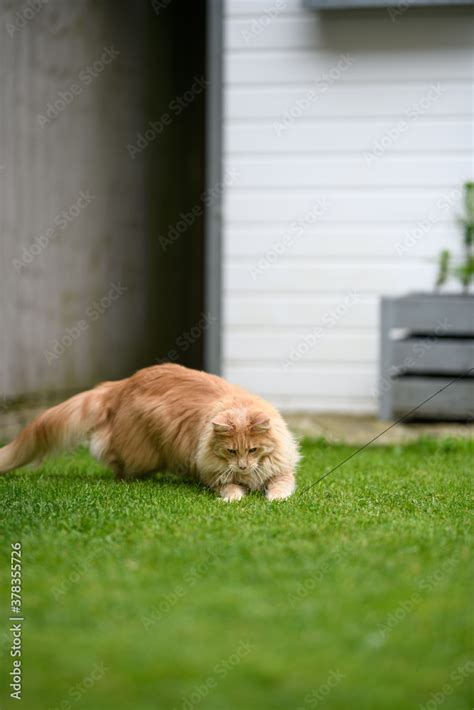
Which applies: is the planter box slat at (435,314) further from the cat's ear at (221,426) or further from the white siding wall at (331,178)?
the cat's ear at (221,426)

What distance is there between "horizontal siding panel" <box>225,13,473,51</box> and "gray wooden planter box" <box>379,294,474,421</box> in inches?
80.0

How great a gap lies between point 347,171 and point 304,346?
1.37 metres

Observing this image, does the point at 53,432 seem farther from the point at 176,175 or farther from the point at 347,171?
the point at 176,175

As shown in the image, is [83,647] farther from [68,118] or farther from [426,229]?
[68,118]

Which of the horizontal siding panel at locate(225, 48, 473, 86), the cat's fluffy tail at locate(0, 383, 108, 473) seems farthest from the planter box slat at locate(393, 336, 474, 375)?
the cat's fluffy tail at locate(0, 383, 108, 473)

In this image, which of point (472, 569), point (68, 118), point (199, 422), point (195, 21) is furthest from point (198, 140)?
point (472, 569)

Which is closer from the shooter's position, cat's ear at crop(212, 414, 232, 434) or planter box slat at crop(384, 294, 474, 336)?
cat's ear at crop(212, 414, 232, 434)

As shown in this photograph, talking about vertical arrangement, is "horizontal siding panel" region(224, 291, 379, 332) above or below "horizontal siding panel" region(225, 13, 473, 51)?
below

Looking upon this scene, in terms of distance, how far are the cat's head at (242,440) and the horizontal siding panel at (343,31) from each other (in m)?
4.32

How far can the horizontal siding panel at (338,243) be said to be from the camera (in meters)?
7.65

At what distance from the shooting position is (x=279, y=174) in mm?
7848

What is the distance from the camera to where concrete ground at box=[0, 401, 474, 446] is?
6.64m

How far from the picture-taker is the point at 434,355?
7047 mm

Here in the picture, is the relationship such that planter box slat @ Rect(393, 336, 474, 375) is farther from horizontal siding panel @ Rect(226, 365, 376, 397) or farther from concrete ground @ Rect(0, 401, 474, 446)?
horizontal siding panel @ Rect(226, 365, 376, 397)
